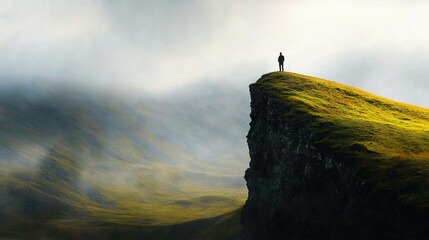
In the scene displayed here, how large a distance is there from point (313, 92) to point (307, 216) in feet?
158

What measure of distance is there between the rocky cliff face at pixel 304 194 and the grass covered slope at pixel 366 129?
55.1 inches

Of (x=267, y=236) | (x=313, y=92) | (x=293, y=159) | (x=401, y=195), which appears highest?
(x=313, y=92)

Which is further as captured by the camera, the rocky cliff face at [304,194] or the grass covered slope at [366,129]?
the grass covered slope at [366,129]

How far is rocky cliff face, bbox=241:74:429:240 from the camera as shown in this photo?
74750 millimetres

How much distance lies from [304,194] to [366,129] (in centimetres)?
1799

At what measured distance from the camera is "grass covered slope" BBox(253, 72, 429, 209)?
77312 mm

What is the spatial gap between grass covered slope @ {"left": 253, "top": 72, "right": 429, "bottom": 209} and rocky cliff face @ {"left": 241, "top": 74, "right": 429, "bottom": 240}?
140 cm

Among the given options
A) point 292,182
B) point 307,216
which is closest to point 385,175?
point 307,216

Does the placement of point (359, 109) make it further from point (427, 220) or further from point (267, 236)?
point (427, 220)

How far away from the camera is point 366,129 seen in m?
101

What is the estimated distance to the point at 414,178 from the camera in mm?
74875

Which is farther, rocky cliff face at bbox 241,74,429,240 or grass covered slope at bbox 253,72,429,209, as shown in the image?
grass covered slope at bbox 253,72,429,209

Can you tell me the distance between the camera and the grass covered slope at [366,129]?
77.3 m

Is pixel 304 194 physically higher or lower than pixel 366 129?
lower
